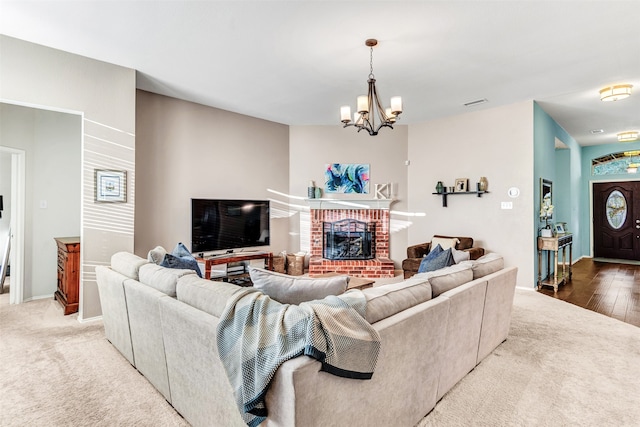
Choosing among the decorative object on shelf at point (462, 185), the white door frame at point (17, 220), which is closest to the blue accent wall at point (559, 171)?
the decorative object on shelf at point (462, 185)

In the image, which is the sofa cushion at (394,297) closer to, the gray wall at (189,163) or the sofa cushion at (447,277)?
the sofa cushion at (447,277)

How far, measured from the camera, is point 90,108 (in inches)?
140

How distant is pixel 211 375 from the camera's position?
5.17 feet

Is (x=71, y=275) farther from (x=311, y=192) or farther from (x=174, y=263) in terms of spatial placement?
(x=311, y=192)

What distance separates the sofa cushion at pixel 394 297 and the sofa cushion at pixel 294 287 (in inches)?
7.0

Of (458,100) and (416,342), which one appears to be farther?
(458,100)

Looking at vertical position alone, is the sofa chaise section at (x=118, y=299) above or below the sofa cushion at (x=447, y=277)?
below

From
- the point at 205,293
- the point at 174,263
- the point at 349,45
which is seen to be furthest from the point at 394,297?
the point at 349,45

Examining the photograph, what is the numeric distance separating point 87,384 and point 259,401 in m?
1.79

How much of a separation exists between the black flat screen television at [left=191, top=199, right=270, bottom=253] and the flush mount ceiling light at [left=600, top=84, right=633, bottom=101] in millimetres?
5121

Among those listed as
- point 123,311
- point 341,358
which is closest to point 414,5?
point 341,358

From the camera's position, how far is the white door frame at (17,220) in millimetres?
4133

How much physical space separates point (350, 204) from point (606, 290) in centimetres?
407

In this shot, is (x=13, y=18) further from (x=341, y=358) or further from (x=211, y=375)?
(x=341, y=358)
